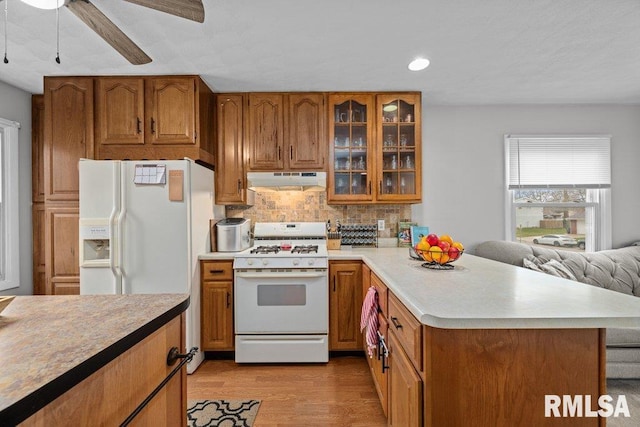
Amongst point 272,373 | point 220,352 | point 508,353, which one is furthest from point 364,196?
point 508,353

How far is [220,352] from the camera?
2.81 m

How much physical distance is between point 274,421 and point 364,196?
6.59 feet

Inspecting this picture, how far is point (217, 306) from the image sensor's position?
2.71 meters

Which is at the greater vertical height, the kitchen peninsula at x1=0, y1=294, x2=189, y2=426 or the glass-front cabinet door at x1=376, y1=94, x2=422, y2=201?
the glass-front cabinet door at x1=376, y1=94, x2=422, y2=201

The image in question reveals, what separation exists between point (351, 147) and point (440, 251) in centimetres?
163

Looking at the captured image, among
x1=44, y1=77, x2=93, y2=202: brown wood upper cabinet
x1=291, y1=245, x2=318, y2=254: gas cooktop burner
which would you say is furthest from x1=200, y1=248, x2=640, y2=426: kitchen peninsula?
x1=44, y1=77, x2=93, y2=202: brown wood upper cabinet

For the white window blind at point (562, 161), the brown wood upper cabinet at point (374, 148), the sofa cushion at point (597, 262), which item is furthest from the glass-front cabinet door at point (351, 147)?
the white window blind at point (562, 161)

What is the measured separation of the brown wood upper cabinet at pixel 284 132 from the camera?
3.03 metres

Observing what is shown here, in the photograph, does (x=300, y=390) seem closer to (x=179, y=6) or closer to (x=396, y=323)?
(x=396, y=323)

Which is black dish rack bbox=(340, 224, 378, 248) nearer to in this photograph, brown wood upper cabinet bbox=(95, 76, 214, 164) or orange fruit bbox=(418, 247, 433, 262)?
orange fruit bbox=(418, 247, 433, 262)

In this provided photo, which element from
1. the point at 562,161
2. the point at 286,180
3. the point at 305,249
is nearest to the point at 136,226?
the point at 286,180

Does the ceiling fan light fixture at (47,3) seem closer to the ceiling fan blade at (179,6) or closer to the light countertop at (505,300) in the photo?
the ceiling fan blade at (179,6)

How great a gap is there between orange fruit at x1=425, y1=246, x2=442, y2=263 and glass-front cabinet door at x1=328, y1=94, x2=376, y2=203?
1.34 metres

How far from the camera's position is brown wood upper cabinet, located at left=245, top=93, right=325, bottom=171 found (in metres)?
3.03
